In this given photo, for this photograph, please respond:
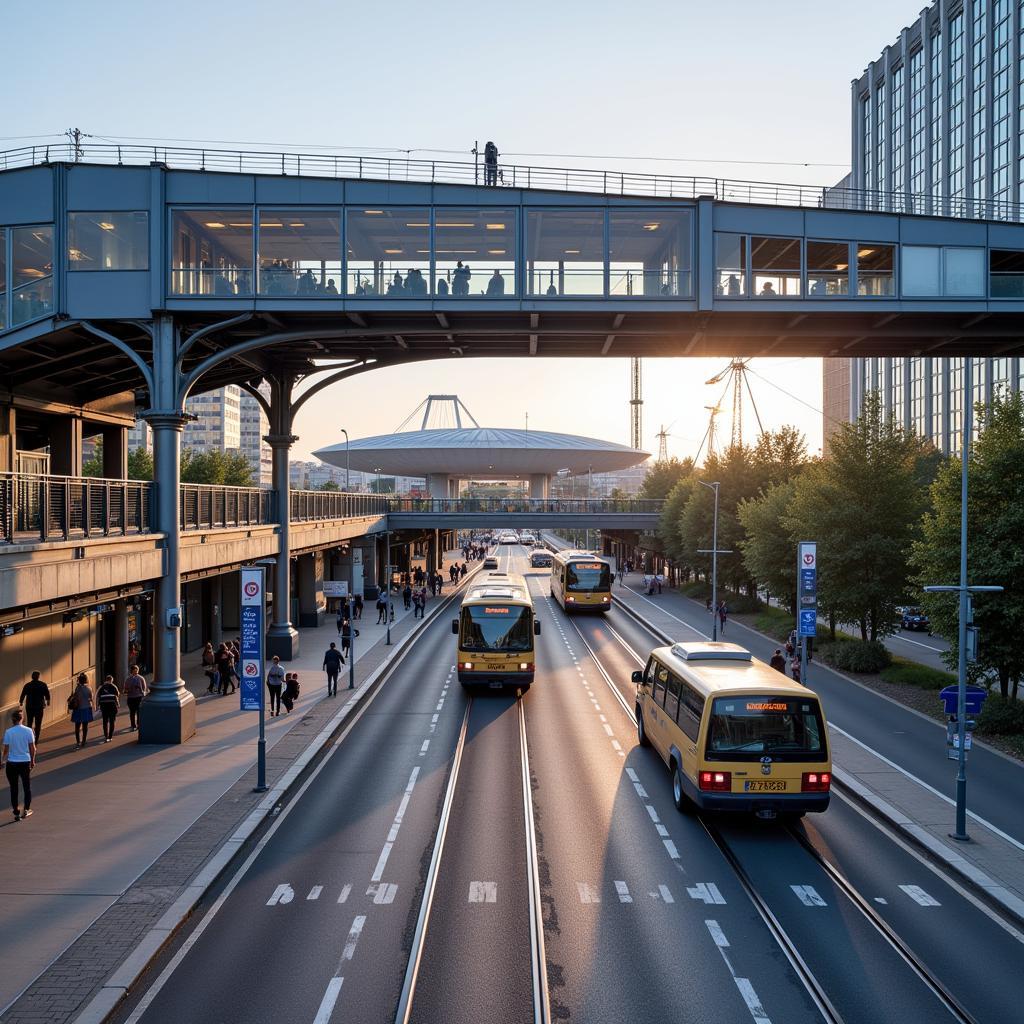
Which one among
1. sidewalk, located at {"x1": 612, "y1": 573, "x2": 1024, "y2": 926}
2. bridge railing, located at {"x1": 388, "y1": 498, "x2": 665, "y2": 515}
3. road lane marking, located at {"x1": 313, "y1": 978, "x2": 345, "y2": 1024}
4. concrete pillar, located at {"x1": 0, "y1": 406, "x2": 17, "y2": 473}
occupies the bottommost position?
sidewalk, located at {"x1": 612, "y1": 573, "x2": 1024, "y2": 926}

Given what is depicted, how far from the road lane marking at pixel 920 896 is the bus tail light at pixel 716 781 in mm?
2900

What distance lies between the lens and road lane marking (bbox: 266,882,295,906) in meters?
12.8

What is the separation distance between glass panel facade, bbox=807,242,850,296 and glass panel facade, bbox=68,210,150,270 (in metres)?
18.7

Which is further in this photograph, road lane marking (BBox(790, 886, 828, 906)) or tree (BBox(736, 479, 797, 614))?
tree (BBox(736, 479, 797, 614))

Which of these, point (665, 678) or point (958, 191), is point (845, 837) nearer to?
point (665, 678)

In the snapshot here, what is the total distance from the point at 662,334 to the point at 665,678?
506 inches

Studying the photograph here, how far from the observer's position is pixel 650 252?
26703 mm

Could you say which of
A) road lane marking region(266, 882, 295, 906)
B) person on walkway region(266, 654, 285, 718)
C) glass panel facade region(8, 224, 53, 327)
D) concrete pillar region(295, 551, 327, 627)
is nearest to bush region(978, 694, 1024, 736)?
road lane marking region(266, 882, 295, 906)

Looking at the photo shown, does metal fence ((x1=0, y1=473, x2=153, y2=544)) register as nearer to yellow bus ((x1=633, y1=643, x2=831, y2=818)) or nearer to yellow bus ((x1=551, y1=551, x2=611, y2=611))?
yellow bus ((x1=633, y1=643, x2=831, y2=818))

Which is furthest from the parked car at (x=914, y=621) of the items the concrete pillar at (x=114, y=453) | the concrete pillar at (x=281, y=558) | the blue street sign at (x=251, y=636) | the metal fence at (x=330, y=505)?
the concrete pillar at (x=114, y=453)

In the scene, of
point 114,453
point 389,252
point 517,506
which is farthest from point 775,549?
point 517,506

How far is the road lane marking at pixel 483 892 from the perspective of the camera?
12.8 meters

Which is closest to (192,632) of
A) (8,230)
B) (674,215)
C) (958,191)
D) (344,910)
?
(8,230)

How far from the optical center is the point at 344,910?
1243cm
